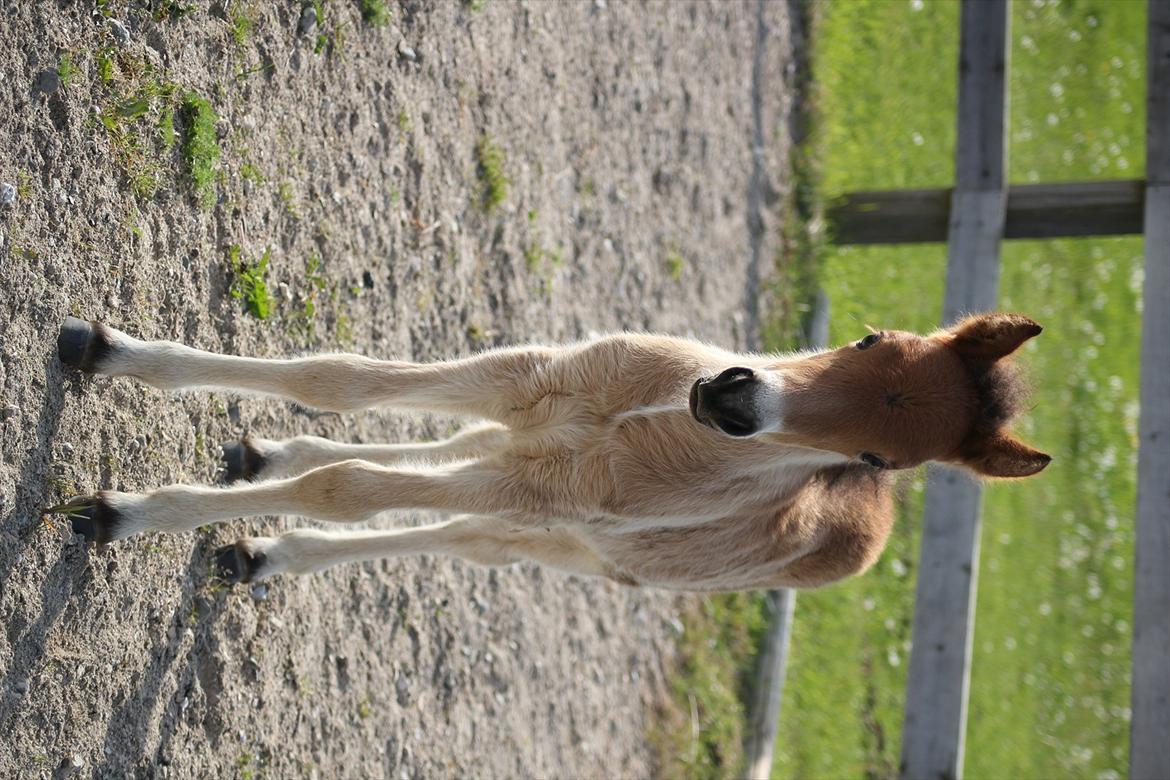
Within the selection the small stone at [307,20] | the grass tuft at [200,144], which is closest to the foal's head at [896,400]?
the grass tuft at [200,144]

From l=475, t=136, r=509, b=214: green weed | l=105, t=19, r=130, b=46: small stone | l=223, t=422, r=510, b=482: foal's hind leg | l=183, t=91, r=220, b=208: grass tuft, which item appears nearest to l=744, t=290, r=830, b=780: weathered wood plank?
l=475, t=136, r=509, b=214: green weed

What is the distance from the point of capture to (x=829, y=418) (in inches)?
146

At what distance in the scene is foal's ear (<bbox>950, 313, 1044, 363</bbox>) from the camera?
12.7 ft

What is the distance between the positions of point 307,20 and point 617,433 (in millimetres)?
2464

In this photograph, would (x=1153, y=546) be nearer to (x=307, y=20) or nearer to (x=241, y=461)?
(x=241, y=461)

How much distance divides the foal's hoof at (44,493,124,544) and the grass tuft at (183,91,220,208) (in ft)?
4.31

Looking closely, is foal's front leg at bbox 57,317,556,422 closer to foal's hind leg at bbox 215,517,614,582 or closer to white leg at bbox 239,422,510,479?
white leg at bbox 239,422,510,479

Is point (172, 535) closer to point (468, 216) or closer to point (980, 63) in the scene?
point (468, 216)

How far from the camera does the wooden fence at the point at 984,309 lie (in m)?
5.84

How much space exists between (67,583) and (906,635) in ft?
26.6

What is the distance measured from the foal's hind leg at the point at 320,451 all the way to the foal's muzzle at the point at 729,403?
1.15 metres

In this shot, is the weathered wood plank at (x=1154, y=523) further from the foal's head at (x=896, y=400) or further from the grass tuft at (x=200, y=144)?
the grass tuft at (x=200, y=144)

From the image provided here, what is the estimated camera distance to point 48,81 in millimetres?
3529

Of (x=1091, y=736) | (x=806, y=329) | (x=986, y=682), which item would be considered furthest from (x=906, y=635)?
(x=806, y=329)
